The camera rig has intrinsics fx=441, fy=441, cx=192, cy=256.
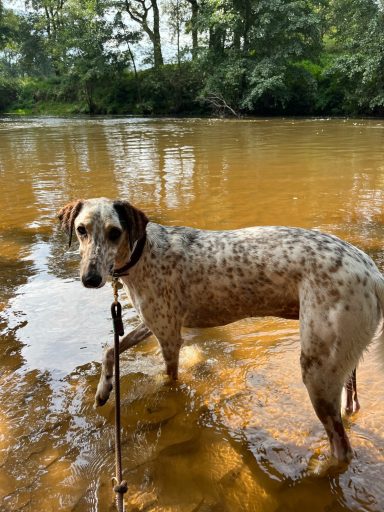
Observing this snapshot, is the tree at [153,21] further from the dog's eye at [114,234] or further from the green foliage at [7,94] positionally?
the dog's eye at [114,234]

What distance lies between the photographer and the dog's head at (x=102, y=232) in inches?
111

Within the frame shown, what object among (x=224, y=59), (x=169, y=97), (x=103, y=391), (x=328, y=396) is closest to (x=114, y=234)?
(x=103, y=391)

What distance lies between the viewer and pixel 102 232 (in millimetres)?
2988

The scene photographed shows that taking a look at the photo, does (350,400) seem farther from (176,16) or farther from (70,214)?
(176,16)

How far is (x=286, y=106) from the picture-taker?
35125 millimetres

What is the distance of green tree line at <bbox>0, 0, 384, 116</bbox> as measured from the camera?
3119 cm

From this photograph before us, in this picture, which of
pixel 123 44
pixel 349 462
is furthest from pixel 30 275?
pixel 123 44

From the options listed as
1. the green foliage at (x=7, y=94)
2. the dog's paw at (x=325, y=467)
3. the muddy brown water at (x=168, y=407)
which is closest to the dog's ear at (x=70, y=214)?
the muddy brown water at (x=168, y=407)

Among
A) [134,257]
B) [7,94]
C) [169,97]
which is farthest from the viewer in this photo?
[7,94]

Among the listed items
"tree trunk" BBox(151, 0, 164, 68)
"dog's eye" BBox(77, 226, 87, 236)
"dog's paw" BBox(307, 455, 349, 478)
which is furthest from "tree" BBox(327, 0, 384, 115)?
"dog's paw" BBox(307, 455, 349, 478)

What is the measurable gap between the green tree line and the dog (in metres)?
29.3

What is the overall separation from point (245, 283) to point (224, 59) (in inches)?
1413

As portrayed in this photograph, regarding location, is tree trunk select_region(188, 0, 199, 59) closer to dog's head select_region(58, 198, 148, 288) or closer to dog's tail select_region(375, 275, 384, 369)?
dog's head select_region(58, 198, 148, 288)

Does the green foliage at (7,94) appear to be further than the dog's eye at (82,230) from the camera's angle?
Yes
